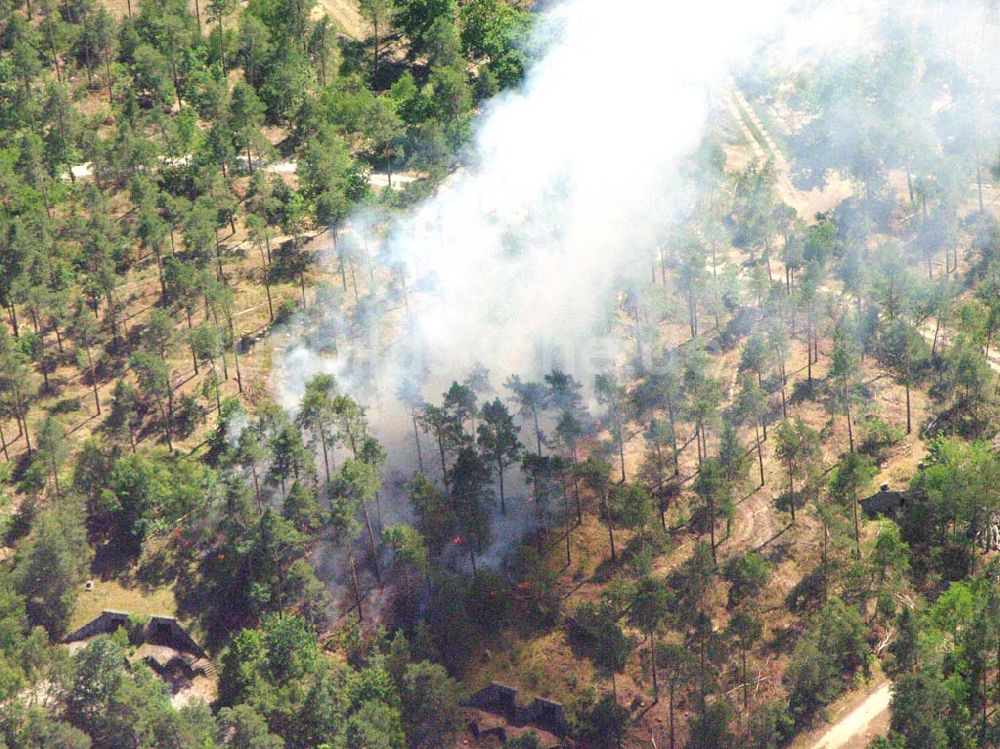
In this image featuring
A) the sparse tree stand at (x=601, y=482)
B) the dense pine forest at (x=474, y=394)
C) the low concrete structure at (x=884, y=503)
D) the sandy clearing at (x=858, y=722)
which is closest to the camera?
the sandy clearing at (x=858, y=722)

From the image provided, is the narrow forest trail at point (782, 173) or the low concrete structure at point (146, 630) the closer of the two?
the low concrete structure at point (146, 630)

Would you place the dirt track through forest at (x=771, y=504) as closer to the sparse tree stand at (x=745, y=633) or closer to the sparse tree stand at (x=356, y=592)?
the sparse tree stand at (x=745, y=633)

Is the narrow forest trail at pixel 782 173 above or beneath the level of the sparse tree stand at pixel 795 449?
above

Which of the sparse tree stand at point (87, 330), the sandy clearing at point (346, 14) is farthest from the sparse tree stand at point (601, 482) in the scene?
the sandy clearing at point (346, 14)

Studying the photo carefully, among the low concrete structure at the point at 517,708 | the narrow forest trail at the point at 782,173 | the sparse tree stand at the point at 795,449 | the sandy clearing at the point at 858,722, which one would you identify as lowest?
the sandy clearing at the point at 858,722

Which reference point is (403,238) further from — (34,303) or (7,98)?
(7,98)

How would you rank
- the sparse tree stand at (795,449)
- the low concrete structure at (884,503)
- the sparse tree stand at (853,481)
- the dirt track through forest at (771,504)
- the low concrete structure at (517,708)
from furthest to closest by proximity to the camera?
1. the low concrete structure at (884,503)
2. the sparse tree stand at (795,449)
3. the sparse tree stand at (853,481)
4. the low concrete structure at (517,708)
5. the dirt track through forest at (771,504)

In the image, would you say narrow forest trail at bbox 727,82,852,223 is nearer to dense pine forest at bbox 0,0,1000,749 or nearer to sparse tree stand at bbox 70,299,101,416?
dense pine forest at bbox 0,0,1000,749

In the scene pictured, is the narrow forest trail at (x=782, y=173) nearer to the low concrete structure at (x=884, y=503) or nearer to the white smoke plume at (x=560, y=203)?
the white smoke plume at (x=560, y=203)
